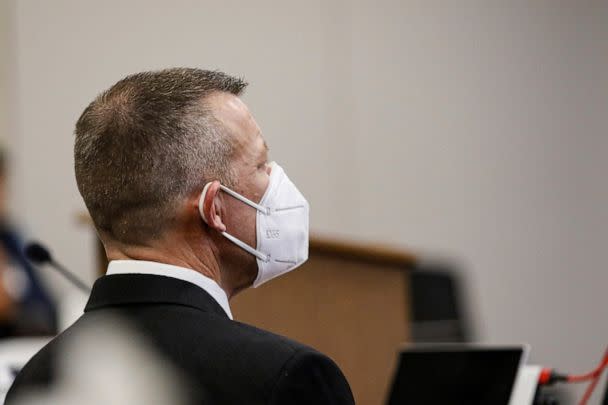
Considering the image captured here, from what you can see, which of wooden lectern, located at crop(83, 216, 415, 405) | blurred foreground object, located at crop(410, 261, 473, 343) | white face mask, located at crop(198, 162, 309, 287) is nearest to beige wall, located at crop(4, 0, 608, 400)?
blurred foreground object, located at crop(410, 261, 473, 343)

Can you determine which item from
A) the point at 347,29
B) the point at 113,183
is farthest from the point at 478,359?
the point at 347,29

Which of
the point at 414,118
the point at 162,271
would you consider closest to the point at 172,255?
the point at 162,271

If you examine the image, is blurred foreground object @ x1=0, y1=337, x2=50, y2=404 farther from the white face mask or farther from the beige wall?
the beige wall

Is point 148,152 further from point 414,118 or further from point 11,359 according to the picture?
point 414,118

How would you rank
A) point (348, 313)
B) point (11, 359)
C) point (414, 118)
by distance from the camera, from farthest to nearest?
point (414, 118)
point (348, 313)
point (11, 359)

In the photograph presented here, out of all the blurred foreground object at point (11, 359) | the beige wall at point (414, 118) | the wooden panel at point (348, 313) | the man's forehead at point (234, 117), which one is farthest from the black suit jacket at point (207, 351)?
the beige wall at point (414, 118)

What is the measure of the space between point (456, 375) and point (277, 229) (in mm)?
585

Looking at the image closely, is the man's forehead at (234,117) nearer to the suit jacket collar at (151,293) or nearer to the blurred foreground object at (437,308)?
the suit jacket collar at (151,293)

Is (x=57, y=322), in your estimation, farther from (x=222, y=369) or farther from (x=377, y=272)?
(x=222, y=369)

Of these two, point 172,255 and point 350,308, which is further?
point 350,308

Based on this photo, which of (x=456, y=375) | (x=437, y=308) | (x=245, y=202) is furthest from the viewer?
(x=437, y=308)

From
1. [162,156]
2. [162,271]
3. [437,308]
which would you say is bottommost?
[437,308]

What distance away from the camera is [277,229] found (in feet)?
5.88

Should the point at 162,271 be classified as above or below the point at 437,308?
above
